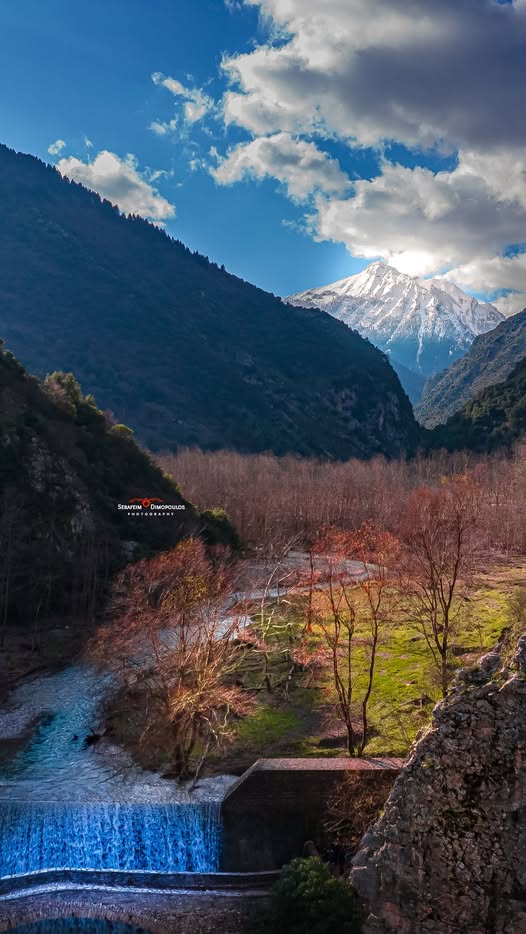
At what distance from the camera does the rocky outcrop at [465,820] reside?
495 inches

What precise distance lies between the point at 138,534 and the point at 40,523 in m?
9.53

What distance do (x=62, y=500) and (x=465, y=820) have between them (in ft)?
125

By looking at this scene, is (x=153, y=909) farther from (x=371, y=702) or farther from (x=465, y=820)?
(x=371, y=702)

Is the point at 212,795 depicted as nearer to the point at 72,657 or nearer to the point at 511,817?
the point at 511,817

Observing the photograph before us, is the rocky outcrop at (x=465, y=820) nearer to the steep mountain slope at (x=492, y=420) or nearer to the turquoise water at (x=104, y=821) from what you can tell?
the turquoise water at (x=104, y=821)

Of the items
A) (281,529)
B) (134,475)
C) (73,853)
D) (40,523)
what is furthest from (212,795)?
(281,529)

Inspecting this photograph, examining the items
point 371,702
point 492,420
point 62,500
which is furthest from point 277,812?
point 492,420

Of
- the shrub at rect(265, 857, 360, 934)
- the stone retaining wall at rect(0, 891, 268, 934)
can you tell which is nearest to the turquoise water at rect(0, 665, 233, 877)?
the stone retaining wall at rect(0, 891, 268, 934)

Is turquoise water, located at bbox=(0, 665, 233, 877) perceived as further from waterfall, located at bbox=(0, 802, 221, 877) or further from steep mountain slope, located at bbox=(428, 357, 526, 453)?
steep mountain slope, located at bbox=(428, 357, 526, 453)

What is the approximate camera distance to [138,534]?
50562 millimetres

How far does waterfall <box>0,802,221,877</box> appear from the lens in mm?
18531

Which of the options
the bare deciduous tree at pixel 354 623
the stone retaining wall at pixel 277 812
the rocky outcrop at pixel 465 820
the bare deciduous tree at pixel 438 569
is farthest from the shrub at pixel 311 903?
the bare deciduous tree at pixel 438 569

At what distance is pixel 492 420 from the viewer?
128125 millimetres

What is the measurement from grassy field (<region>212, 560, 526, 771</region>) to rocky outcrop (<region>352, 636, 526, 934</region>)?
7.73 metres
